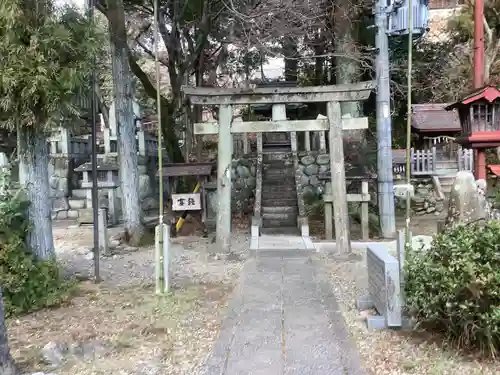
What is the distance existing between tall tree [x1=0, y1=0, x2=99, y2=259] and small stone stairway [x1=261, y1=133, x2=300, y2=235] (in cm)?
593

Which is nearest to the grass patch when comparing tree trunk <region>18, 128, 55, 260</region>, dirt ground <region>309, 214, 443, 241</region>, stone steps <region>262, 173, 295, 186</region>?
tree trunk <region>18, 128, 55, 260</region>

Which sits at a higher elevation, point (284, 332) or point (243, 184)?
point (243, 184)

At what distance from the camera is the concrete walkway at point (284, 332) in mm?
3443

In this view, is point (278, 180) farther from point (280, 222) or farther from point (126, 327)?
point (126, 327)

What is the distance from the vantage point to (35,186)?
531 centimetres

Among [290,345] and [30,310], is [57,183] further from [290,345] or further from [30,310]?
[290,345]

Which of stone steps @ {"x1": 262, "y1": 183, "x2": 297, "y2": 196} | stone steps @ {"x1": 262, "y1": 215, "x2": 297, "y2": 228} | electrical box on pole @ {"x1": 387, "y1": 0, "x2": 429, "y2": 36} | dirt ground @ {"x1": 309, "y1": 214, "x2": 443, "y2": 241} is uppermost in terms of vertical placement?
electrical box on pole @ {"x1": 387, "y1": 0, "x2": 429, "y2": 36}

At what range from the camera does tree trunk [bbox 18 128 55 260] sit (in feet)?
17.2

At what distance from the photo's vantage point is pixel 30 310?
4.83 meters

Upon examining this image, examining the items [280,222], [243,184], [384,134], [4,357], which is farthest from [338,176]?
[243,184]

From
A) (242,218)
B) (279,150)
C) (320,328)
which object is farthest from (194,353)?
(279,150)

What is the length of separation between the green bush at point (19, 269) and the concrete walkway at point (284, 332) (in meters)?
2.03

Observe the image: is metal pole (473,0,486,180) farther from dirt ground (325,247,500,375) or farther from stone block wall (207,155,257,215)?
stone block wall (207,155,257,215)

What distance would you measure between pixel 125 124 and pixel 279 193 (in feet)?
15.7
